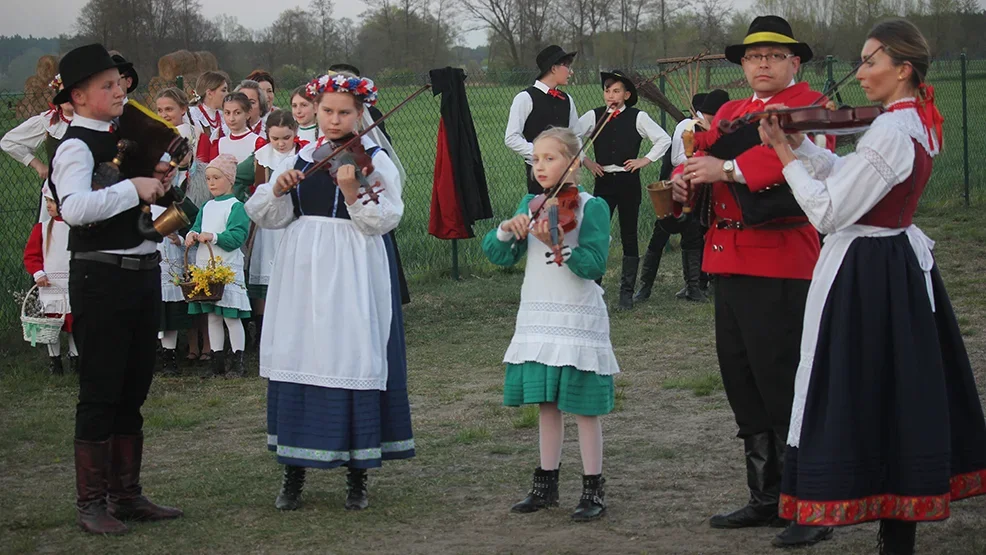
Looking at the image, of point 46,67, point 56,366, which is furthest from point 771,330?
point 46,67

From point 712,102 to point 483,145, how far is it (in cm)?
965

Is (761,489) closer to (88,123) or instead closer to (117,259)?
(117,259)

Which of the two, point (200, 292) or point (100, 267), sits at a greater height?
point (100, 267)

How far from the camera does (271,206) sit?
506 cm

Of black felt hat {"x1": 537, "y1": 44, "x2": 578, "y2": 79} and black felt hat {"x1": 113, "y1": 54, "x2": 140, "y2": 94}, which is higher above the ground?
black felt hat {"x1": 537, "y1": 44, "x2": 578, "y2": 79}

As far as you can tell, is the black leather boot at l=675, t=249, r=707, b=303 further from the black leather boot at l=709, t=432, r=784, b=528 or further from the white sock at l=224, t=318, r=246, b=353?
the black leather boot at l=709, t=432, r=784, b=528

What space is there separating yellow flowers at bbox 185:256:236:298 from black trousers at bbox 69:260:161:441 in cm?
296

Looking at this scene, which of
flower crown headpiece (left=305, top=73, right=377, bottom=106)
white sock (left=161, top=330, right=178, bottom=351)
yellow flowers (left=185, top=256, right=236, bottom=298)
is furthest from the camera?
white sock (left=161, top=330, right=178, bottom=351)

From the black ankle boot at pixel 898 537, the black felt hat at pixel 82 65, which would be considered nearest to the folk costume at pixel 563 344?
the black ankle boot at pixel 898 537

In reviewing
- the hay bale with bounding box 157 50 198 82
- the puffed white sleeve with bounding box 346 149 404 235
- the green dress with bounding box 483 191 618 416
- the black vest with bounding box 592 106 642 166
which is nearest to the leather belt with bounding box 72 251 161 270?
the puffed white sleeve with bounding box 346 149 404 235

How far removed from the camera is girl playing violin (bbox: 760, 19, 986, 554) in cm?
388

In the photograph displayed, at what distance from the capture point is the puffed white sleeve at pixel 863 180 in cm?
385

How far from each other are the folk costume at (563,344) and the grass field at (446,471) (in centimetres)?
18

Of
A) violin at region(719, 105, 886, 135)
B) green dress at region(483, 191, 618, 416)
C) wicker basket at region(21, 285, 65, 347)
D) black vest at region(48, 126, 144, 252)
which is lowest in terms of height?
wicker basket at region(21, 285, 65, 347)
